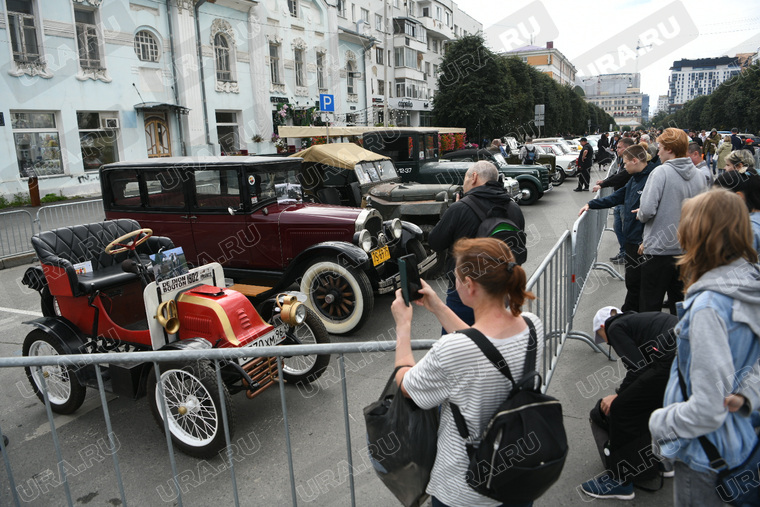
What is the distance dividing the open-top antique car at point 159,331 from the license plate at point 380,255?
142 cm

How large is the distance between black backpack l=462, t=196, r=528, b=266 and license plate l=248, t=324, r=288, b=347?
179 centimetres

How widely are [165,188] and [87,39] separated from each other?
1512cm

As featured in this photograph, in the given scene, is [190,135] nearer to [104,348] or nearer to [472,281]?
Result: [104,348]

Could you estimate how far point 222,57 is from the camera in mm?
23547

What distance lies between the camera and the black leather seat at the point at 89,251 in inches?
170

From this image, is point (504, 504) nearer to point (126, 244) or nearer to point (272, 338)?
point (272, 338)

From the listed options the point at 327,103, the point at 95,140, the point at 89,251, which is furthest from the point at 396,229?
the point at 95,140

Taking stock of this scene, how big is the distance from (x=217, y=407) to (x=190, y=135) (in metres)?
20.0

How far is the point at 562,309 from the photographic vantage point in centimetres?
416

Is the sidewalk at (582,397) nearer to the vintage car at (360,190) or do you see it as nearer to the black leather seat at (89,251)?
the vintage car at (360,190)

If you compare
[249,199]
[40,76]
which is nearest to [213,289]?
[249,199]

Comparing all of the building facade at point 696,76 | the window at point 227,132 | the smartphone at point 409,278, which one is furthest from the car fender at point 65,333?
the building facade at point 696,76

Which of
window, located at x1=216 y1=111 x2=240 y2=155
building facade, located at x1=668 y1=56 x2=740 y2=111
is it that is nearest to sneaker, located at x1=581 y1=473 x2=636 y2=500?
window, located at x1=216 y1=111 x2=240 y2=155

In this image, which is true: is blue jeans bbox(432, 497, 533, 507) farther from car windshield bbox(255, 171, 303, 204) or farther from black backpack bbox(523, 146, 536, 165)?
black backpack bbox(523, 146, 536, 165)
